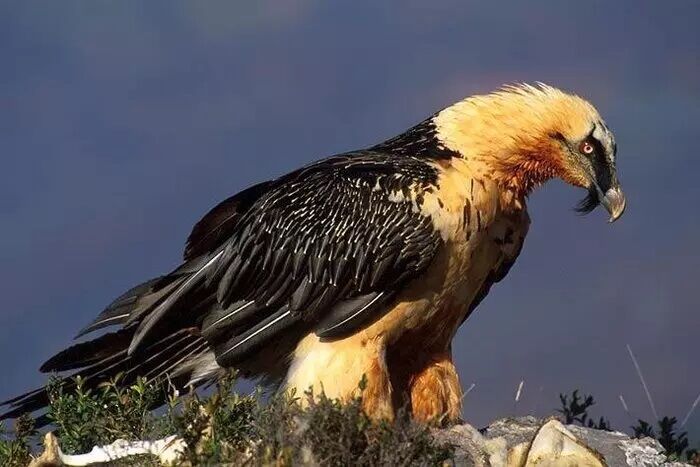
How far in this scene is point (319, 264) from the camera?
9867 millimetres

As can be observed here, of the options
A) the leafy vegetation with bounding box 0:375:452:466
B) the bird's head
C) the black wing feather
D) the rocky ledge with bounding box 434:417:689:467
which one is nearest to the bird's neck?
the bird's head

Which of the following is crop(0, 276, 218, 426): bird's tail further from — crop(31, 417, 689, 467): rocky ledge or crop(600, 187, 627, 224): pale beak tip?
crop(600, 187, 627, 224): pale beak tip

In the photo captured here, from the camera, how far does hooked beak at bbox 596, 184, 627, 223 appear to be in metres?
9.95

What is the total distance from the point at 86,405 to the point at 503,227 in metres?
3.19

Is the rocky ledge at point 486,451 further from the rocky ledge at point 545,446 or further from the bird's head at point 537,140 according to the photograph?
the bird's head at point 537,140

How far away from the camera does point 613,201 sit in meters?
9.95

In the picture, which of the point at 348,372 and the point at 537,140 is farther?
the point at 537,140

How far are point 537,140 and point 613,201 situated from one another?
686 mm

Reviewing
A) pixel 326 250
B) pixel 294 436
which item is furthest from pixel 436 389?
pixel 294 436

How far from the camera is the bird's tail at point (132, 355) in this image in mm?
10328

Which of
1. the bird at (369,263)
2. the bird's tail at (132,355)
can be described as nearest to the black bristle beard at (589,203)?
the bird at (369,263)

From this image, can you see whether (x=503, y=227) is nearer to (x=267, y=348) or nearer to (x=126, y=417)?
(x=267, y=348)

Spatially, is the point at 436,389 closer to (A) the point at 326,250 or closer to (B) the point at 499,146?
(A) the point at 326,250

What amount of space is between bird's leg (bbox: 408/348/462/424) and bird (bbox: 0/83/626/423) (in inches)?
0.4
